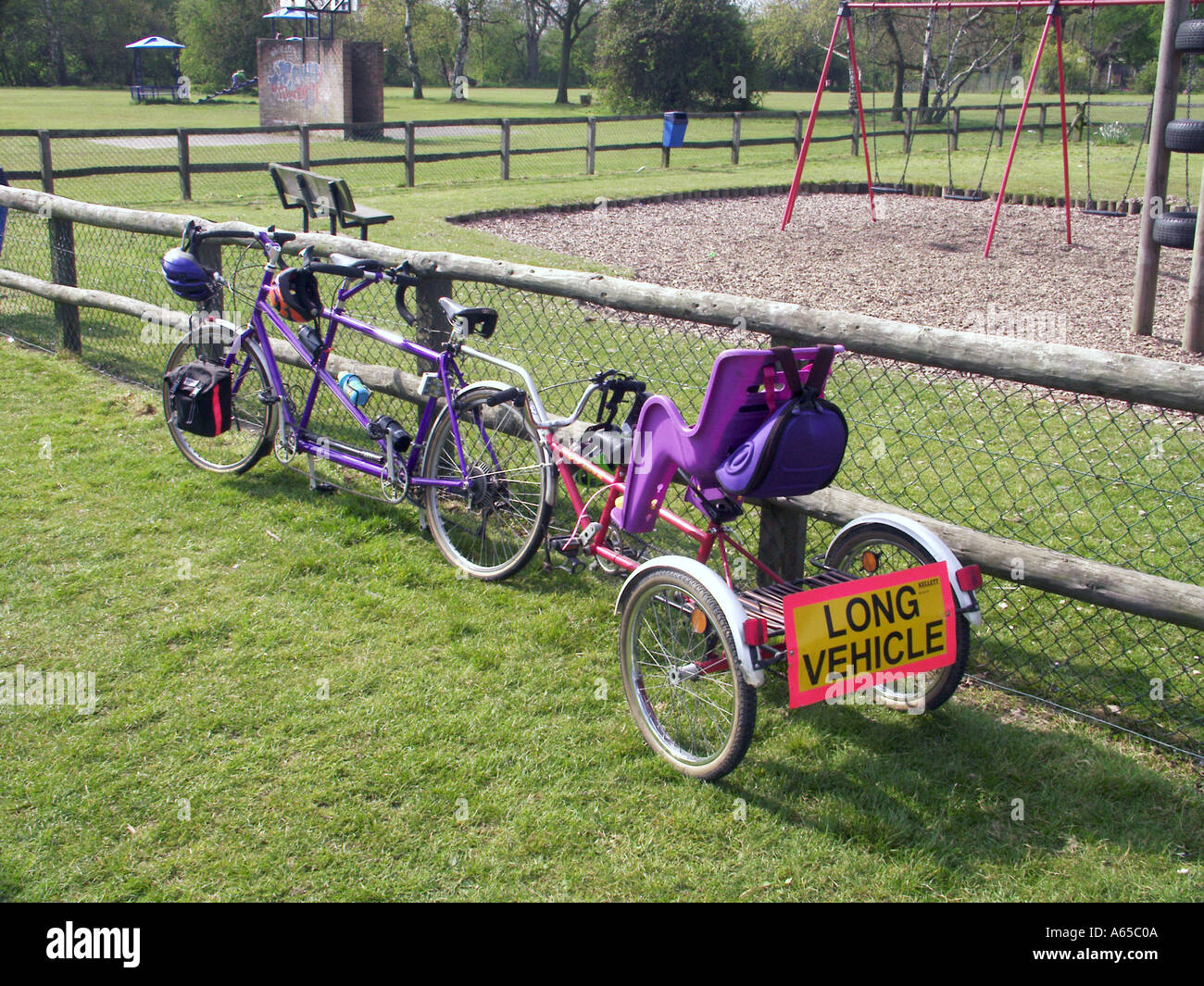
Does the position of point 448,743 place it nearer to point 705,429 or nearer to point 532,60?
point 705,429

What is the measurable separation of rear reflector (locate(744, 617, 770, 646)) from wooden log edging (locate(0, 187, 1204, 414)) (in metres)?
1.26

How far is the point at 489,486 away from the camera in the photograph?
191 inches

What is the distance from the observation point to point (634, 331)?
847 centimetres

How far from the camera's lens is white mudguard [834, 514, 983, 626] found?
11.2 feet

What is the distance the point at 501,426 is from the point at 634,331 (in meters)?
3.57

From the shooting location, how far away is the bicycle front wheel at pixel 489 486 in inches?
186

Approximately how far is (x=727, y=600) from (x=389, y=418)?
99.6 inches

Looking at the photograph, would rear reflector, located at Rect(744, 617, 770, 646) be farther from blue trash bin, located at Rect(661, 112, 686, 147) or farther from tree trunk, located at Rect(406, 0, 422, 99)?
tree trunk, located at Rect(406, 0, 422, 99)

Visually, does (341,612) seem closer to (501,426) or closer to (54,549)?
(501,426)

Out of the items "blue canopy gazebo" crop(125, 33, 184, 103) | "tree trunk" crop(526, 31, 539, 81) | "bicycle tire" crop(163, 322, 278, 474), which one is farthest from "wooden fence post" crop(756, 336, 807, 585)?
"tree trunk" crop(526, 31, 539, 81)

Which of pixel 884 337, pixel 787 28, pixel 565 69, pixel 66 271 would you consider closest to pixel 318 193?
pixel 66 271

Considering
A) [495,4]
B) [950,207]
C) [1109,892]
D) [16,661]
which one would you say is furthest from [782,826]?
[495,4]

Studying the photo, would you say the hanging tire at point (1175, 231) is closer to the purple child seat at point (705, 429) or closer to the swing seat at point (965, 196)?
the purple child seat at point (705, 429)

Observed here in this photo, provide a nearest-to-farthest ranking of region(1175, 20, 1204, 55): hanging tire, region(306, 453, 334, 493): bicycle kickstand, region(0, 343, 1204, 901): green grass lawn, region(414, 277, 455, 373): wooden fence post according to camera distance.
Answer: region(0, 343, 1204, 901): green grass lawn → region(414, 277, 455, 373): wooden fence post → region(306, 453, 334, 493): bicycle kickstand → region(1175, 20, 1204, 55): hanging tire
